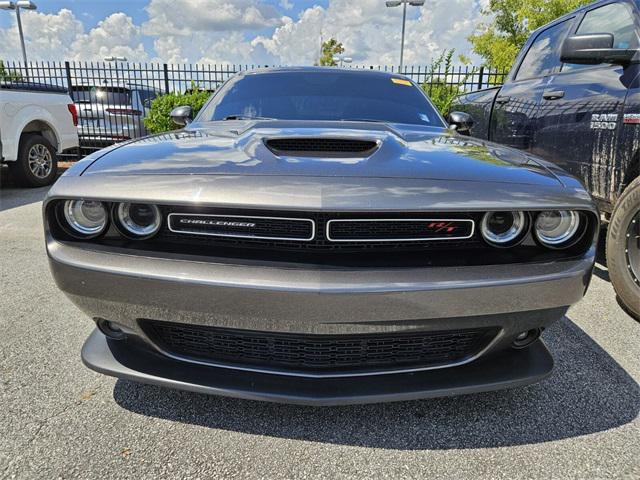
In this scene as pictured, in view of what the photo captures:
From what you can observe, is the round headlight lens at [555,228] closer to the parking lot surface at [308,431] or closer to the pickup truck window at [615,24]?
the parking lot surface at [308,431]

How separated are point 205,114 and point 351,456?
7.32 ft

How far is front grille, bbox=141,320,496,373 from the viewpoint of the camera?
158 centimetres

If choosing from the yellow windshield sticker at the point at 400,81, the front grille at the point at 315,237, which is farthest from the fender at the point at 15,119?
the front grille at the point at 315,237

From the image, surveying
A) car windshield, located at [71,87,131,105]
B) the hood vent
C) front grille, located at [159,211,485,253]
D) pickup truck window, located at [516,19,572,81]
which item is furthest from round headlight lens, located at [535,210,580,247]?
car windshield, located at [71,87,131,105]

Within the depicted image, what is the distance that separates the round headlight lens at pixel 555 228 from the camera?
5.24 feet

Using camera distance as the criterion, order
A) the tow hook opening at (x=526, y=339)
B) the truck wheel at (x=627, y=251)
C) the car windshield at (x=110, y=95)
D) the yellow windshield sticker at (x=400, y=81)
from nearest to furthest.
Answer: the tow hook opening at (x=526, y=339)
the truck wheel at (x=627, y=251)
the yellow windshield sticker at (x=400, y=81)
the car windshield at (x=110, y=95)

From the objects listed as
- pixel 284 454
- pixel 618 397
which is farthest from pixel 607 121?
pixel 284 454

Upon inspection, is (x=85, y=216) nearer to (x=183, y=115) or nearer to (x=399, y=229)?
(x=399, y=229)

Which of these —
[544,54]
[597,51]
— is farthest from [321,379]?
[544,54]

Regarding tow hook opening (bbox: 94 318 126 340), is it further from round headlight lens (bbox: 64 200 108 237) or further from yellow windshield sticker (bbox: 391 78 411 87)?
yellow windshield sticker (bbox: 391 78 411 87)

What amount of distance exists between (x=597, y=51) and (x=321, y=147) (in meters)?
2.17

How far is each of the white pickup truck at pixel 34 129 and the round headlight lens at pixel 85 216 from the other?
5.87 m

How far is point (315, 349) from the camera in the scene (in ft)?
5.21

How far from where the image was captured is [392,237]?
1513 mm
